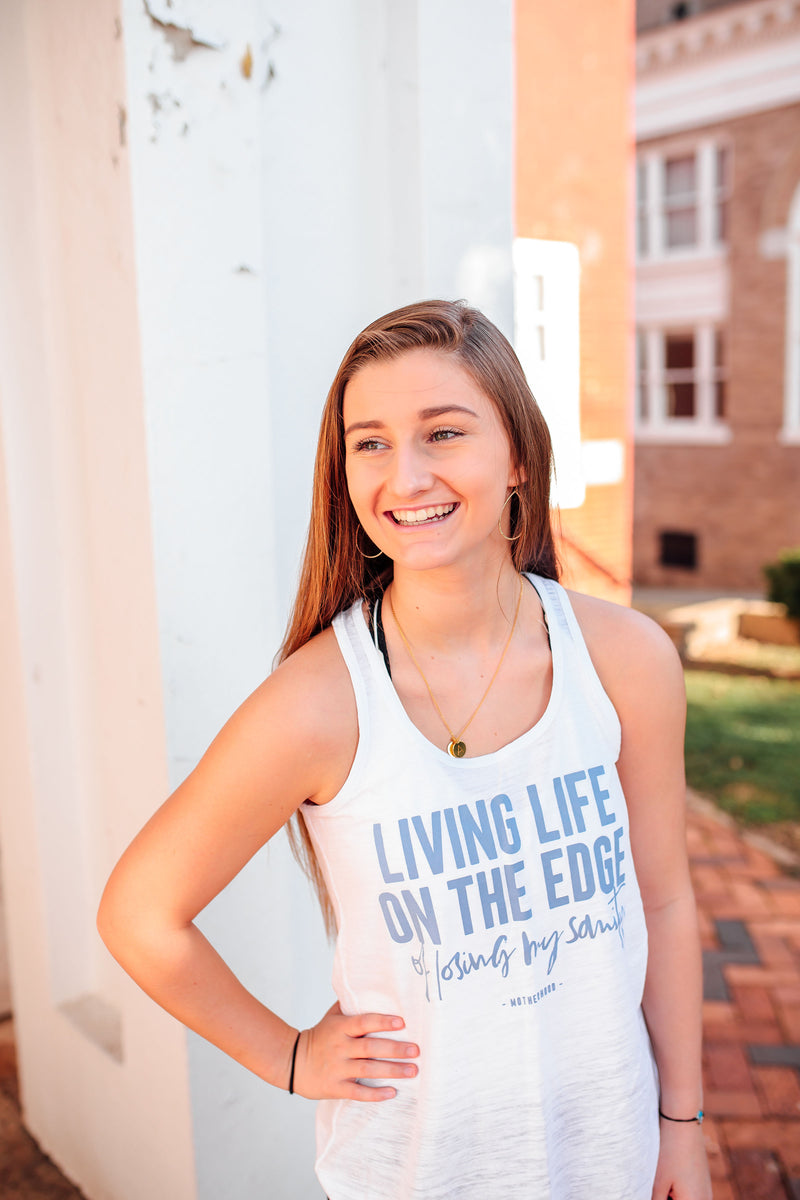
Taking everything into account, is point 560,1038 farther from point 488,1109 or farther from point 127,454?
point 127,454

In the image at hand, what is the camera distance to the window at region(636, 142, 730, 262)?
14.1 metres

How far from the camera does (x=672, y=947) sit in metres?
1.51

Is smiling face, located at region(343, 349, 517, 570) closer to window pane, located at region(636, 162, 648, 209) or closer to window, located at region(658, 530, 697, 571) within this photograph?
window, located at region(658, 530, 697, 571)

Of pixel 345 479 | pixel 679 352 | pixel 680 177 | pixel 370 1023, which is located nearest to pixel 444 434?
pixel 345 479

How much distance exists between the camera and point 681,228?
48.1ft

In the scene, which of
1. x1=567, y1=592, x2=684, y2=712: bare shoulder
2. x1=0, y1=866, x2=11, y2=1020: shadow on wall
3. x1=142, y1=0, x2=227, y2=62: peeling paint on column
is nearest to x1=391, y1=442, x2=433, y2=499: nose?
x1=567, y1=592, x2=684, y2=712: bare shoulder

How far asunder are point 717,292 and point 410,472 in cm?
1438

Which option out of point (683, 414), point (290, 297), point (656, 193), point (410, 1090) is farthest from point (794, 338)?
point (410, 1090)

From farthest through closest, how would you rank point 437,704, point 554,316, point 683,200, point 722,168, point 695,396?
point 695,396 < point 683,200 < point 722,168 < point 554,316 < point 437,704

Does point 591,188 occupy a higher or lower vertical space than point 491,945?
higher

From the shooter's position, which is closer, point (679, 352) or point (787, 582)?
point (787, 582)

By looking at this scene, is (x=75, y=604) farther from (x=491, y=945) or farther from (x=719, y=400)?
(x=719, y=400)

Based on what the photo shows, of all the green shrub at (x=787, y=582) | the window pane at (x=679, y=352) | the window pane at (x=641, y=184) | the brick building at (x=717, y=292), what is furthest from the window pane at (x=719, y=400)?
the green shrub at (x=787, y=582)

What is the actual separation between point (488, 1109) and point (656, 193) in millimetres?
15304
